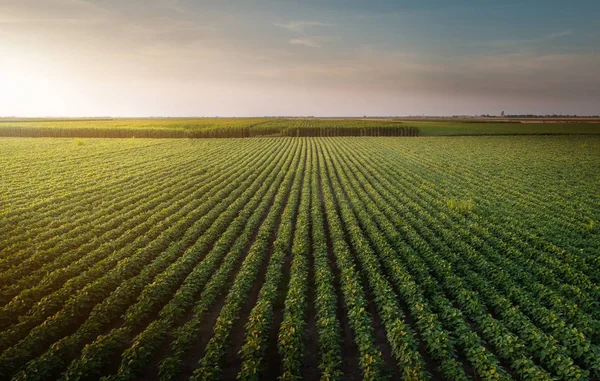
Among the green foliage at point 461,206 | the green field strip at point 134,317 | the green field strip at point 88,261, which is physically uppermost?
the green foliage at point 461,206

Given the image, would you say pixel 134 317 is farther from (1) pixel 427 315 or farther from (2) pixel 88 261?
(1) pixel 427 315

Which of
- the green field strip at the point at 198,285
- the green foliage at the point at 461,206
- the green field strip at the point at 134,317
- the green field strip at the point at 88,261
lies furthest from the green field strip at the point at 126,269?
the green foliage at the point at 461,206

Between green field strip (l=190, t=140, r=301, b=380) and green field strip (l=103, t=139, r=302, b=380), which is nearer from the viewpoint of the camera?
green field strip (l=190, t=140, r=301, b=380)

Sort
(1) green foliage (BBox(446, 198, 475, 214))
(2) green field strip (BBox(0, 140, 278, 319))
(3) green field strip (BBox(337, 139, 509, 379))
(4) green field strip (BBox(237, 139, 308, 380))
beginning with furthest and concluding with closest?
1. (1) green foliage (BBox(446, 198, 475, 214))
2. (2) green field strip (BBox(0, 140, 278, 319))
3. (4) green field strip (BBox(237, 139, 308, 380))
4. (3) green field strip (BBox(337, 139, 509, 379))

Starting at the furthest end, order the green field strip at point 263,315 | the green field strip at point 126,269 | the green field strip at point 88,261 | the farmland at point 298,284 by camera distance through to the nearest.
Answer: the green field strip at point 88,261, the green field strip at point 126,269, the farmland at point 298,284, the green field strip at point 263,315

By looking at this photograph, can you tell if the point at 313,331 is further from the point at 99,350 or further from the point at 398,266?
the point at 99,350

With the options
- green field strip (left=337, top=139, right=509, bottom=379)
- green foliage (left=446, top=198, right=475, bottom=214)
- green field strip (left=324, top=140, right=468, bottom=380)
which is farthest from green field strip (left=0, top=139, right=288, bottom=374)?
green foliage (left=446, top=198, right=475, bottom=214)

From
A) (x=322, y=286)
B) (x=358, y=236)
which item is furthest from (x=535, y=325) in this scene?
(x=358, y=236)

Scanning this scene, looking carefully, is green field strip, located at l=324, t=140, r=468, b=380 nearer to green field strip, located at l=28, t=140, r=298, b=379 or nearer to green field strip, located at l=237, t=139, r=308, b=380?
green field strip, located at l=237, t=139, r=308, b=380

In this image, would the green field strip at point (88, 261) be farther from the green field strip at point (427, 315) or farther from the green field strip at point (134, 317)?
Result: the green field strip at point (427, 315)

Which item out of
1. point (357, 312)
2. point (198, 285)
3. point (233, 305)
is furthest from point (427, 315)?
point (198, 285)
